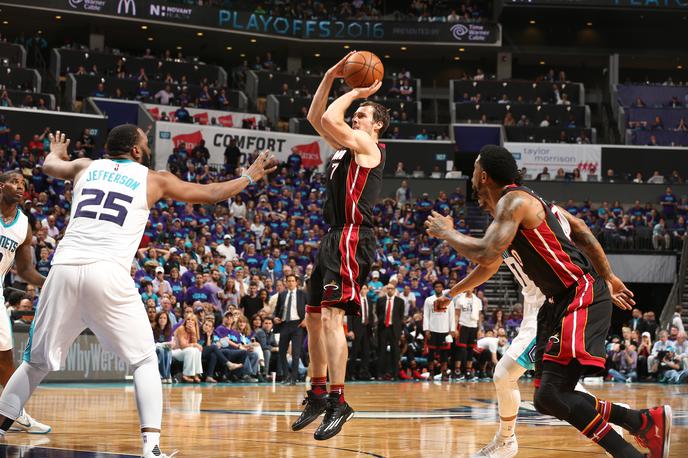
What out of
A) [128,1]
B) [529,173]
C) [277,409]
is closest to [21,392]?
[277,409]

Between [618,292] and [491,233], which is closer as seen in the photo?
[491,233]

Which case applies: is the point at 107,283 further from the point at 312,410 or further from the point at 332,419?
the point at 312,410

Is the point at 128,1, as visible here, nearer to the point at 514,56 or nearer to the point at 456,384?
the point at 514,56

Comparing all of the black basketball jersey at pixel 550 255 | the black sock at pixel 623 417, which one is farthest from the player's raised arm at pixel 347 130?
the black sock at pixel 623 417

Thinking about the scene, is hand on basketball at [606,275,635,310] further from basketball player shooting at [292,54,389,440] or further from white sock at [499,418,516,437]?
basketball player shooting at [292,54,389,440]

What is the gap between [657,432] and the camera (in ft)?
19.3

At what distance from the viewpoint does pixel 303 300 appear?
17.8m

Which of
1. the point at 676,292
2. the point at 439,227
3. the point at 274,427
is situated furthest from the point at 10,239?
the point at 676,292

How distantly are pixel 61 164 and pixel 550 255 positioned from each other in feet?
11.2

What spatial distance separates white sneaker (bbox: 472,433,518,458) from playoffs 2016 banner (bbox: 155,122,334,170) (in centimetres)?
2697

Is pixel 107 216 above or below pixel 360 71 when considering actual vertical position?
below

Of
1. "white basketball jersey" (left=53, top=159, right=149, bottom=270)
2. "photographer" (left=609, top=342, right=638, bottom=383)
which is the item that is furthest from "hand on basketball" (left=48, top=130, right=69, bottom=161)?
"photographer" (left=609, top=342, right=638, bottom=383)

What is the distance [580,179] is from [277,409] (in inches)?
1066

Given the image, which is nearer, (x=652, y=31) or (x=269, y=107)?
(x=269, y=107)
